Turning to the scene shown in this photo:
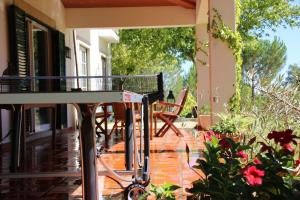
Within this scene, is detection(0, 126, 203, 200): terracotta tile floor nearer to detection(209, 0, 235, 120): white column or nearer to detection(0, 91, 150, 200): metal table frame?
detection(0, 91, 150, 200): metal table frame

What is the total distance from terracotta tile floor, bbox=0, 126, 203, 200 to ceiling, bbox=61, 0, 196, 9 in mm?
3891

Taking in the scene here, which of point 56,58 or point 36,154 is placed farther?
point 56,58

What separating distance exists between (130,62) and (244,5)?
565 cm

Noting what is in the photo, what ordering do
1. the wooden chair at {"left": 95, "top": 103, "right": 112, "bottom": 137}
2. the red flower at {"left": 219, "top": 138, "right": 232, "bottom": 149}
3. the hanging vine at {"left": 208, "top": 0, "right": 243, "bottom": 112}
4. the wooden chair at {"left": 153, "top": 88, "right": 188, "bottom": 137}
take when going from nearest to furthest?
the red flower at {"left": 219, "top": 138, "right": 232, "bottom": 149}, the hanging vine at {"left": 208, "top": 0, "right": 243, "bottom": 112}, the wooden chair at {"left": 95, "top": 103, "right": 112, "bottom": 137}, the wooden chair at {"left": 153, "top": 88, "right": 188, "bottom": 137}

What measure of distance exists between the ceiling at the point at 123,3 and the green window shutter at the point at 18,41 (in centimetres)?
281

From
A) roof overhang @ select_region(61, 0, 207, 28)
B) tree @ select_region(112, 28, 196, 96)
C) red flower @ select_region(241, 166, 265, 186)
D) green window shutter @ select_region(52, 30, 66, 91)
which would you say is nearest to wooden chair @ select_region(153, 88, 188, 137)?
green window shutter @ select_region(52, 30, 66, 91)

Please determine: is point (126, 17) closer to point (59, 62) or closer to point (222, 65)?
point (59, 62)

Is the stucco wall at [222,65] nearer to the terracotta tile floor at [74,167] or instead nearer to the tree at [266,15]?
the terracotta tile floor at [74,167]

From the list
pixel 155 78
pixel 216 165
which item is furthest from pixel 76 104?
pixel 155 78

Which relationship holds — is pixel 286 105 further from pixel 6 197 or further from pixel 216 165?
pixel 6 197

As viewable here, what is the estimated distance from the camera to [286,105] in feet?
8.32

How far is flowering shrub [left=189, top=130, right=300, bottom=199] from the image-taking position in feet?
5.74

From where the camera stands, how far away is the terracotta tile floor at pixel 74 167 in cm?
356

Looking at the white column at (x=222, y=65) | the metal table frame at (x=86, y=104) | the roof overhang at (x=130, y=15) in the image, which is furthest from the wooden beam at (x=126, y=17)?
the metal table frame at (x=86, y=104)
